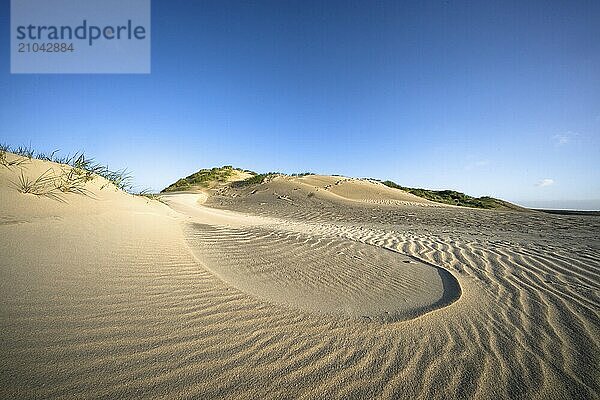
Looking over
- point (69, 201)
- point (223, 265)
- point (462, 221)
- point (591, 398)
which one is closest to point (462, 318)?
point (591, 398)

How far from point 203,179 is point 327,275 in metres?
28.8

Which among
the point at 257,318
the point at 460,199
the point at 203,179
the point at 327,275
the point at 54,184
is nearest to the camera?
the point at 257,318

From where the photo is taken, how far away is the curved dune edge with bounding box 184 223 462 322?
2.90m

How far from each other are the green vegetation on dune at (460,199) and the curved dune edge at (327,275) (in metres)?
20.1

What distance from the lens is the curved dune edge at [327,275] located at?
9.52 feet

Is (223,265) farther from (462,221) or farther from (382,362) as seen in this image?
(462,221)

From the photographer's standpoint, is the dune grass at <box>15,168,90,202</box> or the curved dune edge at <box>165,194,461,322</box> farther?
the dune grass at <box>15,168,90,202</box>

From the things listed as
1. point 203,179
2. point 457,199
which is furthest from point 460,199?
point 203,179

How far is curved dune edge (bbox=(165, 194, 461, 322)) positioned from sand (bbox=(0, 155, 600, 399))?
0.11 feet

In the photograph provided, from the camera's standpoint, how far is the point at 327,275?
3875 mm

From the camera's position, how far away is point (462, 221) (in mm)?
11266

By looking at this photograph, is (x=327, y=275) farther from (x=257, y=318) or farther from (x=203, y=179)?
(x=203, y=179)

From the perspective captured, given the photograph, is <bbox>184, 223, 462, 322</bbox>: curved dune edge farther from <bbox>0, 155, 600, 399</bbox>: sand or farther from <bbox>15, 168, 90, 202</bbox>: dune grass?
<bbox>15, 168, 90, 202</bbox>: dune grass

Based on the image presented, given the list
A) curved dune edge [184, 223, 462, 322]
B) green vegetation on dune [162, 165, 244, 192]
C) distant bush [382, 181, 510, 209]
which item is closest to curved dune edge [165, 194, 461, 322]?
curved dune edge [184, 223, 462, 322]
